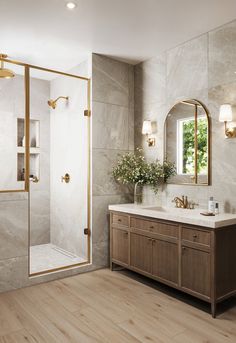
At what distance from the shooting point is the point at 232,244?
2699 millimetres

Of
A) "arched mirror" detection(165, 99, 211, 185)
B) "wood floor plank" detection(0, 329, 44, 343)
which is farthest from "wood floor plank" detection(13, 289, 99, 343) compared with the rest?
"arched mirror" detection(165, 99, 211, 185)

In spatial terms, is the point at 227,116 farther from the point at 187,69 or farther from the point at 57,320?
the point at 57,320

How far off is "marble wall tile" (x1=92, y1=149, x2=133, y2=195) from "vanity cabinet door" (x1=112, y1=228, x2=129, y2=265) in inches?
21.0

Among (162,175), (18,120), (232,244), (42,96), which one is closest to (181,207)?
(162,175)

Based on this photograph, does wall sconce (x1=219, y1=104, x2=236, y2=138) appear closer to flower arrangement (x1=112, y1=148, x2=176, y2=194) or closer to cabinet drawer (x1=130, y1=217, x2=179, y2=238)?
flower arrangement (x1=112, y1=148, x2=176, y2=194)

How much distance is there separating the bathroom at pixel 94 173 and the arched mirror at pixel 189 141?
5cm

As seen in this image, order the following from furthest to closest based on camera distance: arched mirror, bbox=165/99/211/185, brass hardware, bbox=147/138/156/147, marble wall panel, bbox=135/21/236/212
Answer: brass hardware, bbox=147/138/156/147 < arched mirror, bbox=165/99/211/185 < marble wall panel, bbox=135/21/236/212

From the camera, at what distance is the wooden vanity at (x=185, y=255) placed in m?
2.55

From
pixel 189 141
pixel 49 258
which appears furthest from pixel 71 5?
pixel 49 258

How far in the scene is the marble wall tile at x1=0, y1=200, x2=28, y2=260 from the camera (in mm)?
3117

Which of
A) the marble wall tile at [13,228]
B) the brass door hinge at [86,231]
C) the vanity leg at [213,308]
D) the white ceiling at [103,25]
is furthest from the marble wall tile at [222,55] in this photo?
the marble wall tile at [13,228]

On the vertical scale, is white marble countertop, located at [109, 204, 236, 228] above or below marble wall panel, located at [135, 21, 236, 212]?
below

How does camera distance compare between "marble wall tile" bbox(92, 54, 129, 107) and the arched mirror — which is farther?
"marble wall tile" bbox(92, 54, 129, 107)

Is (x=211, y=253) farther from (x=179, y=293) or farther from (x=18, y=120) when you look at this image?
(x=18, y=120)
